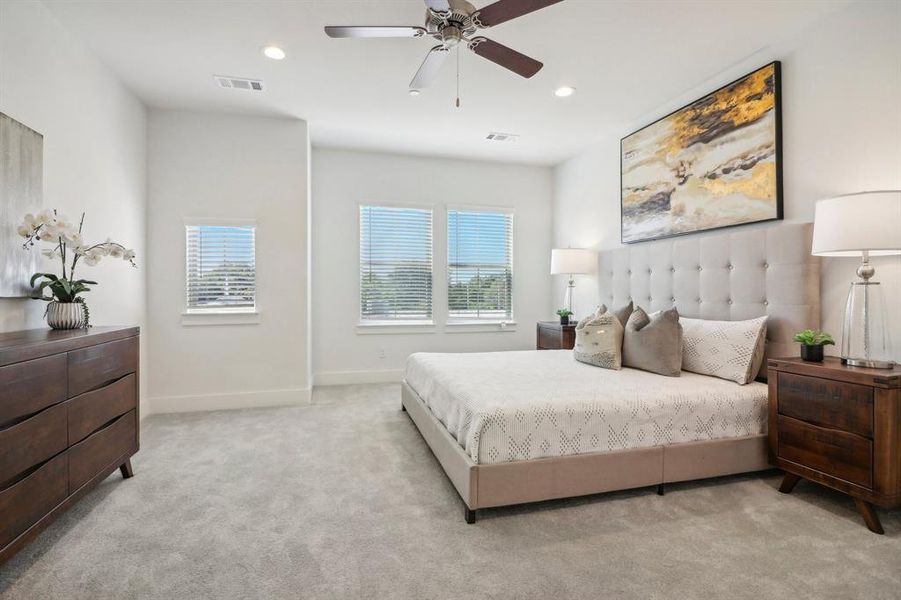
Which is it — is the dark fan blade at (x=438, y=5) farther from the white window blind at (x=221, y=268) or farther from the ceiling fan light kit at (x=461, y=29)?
the white window blind at (x=221, y=268)

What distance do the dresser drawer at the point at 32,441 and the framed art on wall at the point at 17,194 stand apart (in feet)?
2.75

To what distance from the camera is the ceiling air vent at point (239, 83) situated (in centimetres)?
343

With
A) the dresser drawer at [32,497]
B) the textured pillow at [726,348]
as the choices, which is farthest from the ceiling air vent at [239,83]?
the textured pillow at [726,348]

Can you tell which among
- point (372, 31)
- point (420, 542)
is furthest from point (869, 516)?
point (372, 31)

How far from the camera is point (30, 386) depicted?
5.71 feet

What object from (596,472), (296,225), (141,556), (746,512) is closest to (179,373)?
(296,225)

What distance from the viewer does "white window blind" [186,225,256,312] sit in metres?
4.17

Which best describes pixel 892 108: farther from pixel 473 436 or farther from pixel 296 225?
pixel 296 225

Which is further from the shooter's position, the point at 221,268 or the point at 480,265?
the point at 480,265

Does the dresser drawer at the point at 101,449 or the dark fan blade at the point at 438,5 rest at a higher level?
the dark fan blade at the point at 438,5

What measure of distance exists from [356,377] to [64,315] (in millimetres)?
3097

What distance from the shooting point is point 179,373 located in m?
4.12

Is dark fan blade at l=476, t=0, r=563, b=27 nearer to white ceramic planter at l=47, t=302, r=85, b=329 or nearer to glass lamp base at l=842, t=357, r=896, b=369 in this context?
glass lamp base at l=842, t=357, r=896, b=369

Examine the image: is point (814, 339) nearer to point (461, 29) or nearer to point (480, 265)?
point (461, 29)
